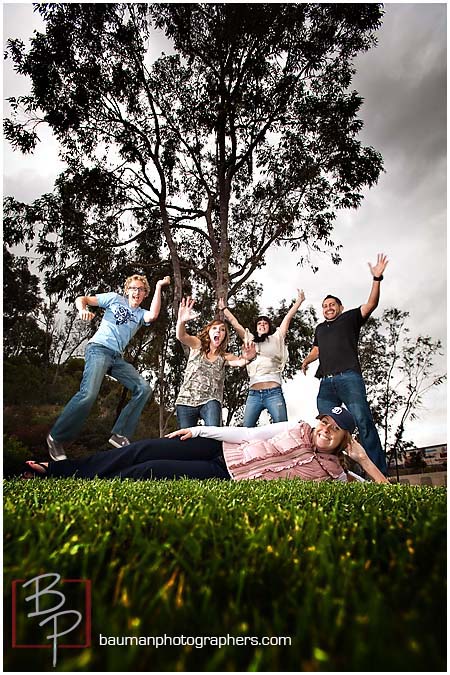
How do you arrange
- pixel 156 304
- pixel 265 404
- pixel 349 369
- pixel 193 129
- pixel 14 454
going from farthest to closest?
pixel 193 129
pixel 14 454
pixel 265 404
pixel 349 369
pixel 156 304

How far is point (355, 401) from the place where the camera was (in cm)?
632

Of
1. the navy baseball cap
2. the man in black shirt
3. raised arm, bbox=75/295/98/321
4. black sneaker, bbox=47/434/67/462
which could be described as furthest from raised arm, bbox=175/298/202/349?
the navy baseball cap

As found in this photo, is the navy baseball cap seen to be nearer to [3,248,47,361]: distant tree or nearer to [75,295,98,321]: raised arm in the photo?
[75,295,98,321]: raised arm

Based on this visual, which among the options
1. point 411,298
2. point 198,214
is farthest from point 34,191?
point 411,298

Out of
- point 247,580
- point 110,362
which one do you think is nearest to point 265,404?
point 110,362

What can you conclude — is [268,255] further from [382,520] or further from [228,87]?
Result: [382,520]

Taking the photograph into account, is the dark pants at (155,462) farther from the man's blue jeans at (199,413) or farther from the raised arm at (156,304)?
the raised arm at (156,304)

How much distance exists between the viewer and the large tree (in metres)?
10.3

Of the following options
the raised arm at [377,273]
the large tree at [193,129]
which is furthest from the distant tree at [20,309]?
the raised arm at [377,273]

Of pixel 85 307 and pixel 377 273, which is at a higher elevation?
pixel 377 273

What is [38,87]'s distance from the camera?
1016cm

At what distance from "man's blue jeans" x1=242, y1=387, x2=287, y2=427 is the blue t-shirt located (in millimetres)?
2040

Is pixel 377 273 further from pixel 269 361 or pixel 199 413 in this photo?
pixel 199 413

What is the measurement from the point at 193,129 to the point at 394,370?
9032 millimetres
